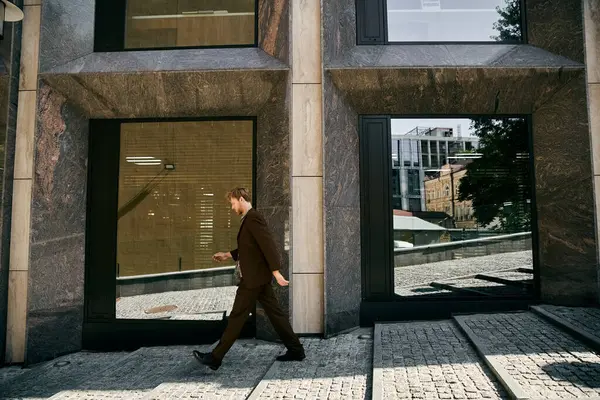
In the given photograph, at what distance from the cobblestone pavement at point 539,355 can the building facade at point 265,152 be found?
898 mm

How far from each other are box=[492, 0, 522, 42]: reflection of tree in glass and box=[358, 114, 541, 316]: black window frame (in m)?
1.21

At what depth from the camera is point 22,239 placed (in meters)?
6.42

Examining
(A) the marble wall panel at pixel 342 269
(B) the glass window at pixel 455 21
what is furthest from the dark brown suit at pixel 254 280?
(B) the glass window at pixel 455 21

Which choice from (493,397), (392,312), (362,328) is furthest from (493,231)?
(493,397)

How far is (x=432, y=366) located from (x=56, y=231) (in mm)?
5465

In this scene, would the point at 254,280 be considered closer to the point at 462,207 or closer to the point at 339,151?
the point at 339,151

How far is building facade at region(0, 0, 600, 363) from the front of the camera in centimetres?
642

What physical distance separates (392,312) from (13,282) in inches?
215

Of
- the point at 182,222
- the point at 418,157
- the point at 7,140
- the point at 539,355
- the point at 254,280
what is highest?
the point at 7,140

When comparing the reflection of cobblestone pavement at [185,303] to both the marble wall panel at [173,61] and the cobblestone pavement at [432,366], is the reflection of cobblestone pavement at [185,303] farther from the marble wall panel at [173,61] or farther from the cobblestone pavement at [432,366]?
the marble wall panel at [173,61]

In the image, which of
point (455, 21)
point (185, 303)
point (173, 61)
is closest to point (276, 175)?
point (173, 61)

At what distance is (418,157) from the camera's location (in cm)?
702

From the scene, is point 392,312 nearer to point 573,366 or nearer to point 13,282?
point 573,366

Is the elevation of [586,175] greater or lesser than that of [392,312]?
greater
